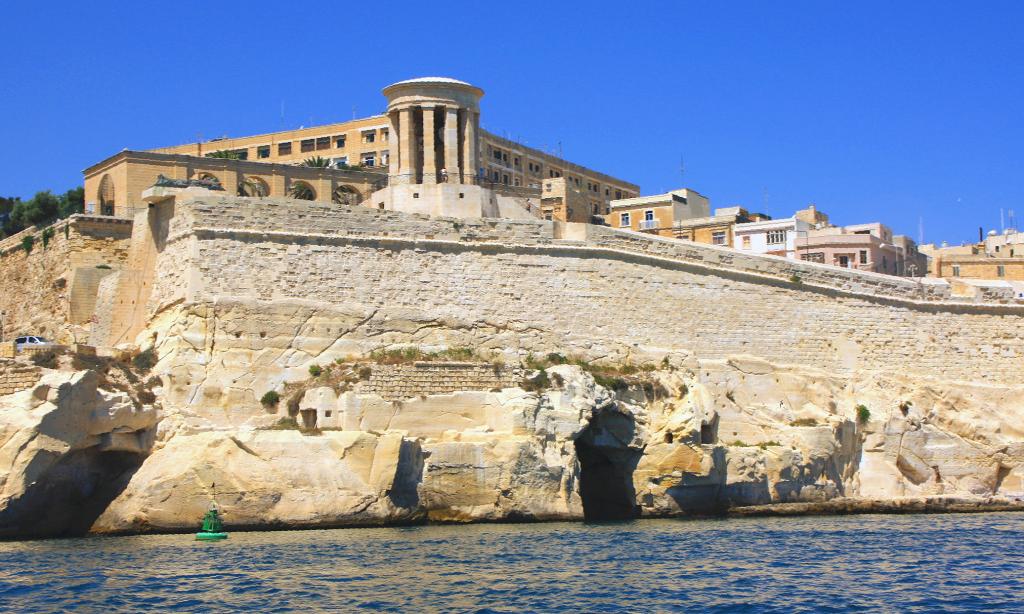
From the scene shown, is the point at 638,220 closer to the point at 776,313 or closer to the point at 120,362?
the point at 776,313

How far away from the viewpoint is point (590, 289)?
33594mm

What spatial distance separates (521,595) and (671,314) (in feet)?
50.2

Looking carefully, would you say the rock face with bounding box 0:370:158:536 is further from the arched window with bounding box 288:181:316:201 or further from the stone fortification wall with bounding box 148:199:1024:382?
the arched window with bounding box 288:181:316:201

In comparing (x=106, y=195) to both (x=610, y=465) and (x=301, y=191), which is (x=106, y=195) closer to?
(x=301, y=191)

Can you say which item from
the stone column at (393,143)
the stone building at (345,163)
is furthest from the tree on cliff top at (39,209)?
the stone column at (393,143)

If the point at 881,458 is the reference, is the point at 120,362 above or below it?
above

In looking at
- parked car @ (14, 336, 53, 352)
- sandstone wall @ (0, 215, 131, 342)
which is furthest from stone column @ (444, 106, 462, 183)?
parked car @ (14, 336, 53, 352)

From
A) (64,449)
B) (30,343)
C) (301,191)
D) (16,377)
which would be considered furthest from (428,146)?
(64,449)

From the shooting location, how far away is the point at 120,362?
29.2 metres

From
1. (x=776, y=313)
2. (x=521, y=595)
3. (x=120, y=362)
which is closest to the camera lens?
(x=521, y=595)

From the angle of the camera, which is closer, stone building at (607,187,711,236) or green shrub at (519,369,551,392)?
green shrub at (519,369,551,392)

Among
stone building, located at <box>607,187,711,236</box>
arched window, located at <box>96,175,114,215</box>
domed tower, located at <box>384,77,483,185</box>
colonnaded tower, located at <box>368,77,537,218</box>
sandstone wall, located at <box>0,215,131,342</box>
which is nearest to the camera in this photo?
sandstone wall, located at <box>0,215,131,342</box>

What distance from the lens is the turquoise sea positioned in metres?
19.2

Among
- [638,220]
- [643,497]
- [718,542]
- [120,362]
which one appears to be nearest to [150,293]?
[120,362]
